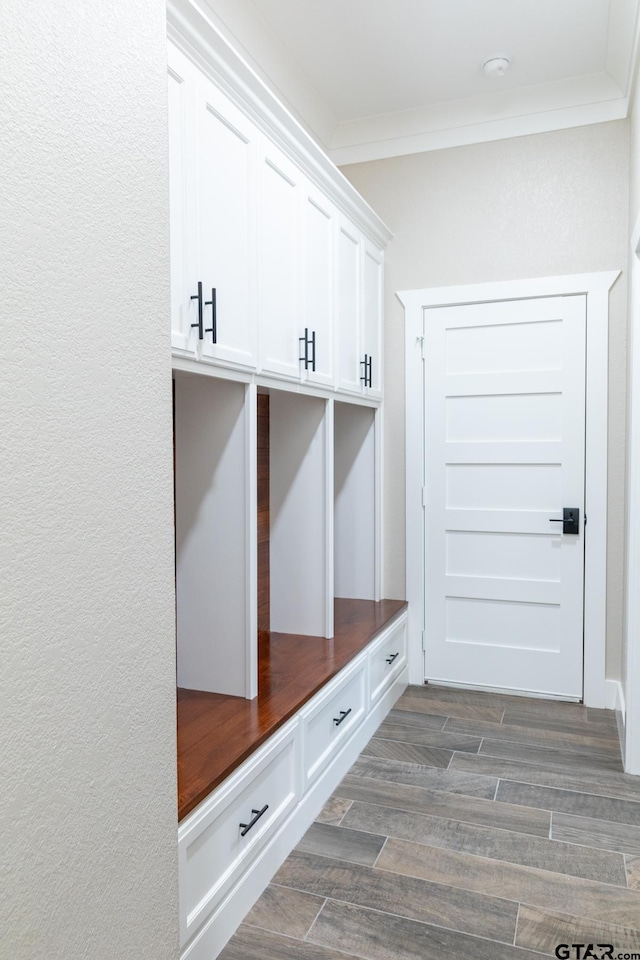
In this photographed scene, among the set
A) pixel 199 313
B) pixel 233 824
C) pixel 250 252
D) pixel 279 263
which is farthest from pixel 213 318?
pixel 233 824

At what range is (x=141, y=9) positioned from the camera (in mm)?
1169

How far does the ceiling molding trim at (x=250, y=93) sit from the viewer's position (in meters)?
1.82

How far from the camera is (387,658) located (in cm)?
336

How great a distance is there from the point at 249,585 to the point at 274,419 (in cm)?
101

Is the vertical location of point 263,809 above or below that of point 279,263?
below

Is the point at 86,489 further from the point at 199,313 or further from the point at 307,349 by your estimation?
the point at 307,349

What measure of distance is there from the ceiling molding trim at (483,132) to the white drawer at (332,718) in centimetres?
260

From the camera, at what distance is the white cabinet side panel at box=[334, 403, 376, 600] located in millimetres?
3719

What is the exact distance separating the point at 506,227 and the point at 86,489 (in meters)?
3.05

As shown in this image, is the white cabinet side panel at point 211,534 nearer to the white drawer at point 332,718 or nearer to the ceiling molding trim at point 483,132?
the white drawer at point 332,718

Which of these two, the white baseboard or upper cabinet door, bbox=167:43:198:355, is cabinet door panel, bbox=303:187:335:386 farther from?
the white baseboard

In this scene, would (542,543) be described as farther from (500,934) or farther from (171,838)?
(171,838)

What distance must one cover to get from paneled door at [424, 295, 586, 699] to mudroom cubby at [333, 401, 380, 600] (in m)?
0.28

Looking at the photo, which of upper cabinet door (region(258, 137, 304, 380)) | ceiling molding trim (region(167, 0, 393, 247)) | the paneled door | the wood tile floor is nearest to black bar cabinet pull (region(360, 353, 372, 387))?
the paneled door
